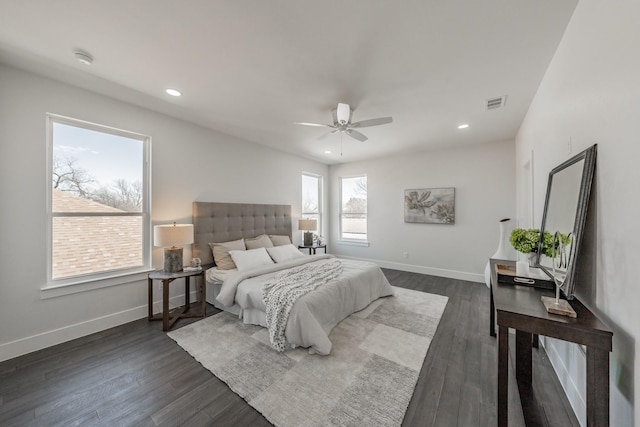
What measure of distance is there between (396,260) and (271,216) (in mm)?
3040

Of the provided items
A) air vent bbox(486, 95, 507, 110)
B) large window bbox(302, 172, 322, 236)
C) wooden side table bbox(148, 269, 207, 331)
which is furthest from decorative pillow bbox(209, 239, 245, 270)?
air vent bbox(486, 95, 507, 110)

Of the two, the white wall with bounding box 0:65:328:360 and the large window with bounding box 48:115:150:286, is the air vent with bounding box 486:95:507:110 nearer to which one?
the white wall with bounding box 0:65:328:360

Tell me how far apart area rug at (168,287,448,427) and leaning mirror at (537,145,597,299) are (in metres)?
1.30

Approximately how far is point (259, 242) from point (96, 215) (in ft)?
6.98

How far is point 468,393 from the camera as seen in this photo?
179 cm

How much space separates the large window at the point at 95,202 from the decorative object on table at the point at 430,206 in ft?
15.7

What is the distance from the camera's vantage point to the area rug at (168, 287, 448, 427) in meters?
1.62

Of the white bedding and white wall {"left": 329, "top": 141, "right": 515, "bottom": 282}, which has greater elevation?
white wall {"left": 329, "top": 141, "right": 515, "bottom": 282}

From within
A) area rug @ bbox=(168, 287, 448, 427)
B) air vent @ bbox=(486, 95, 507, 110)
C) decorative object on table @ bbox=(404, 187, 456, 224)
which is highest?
air vent @ bbox=(486, 95, 507, 110)

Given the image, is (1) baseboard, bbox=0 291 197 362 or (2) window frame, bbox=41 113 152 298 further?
(2) window frame, bbox=41 113 152 298

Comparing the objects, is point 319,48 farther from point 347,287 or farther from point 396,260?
point 396,260

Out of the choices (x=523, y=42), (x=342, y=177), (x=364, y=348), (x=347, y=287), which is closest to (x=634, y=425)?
(x=364, y=348)

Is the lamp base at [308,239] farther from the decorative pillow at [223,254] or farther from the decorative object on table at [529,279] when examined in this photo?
the decorative object on table at [529,279]

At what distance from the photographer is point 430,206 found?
503 cm
